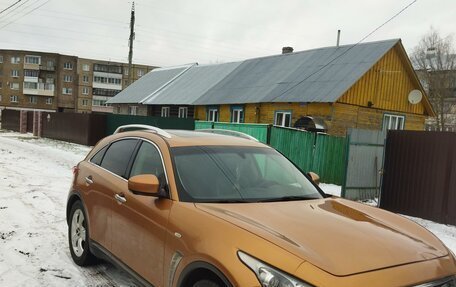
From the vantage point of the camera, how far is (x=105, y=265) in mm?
4969

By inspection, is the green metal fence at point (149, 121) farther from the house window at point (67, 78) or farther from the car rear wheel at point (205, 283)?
the house window at point (67, 78)

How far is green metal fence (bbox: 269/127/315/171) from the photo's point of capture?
13586 millimetres

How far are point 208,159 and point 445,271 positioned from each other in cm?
198

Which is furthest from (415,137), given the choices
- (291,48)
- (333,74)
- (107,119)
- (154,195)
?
(291,48)

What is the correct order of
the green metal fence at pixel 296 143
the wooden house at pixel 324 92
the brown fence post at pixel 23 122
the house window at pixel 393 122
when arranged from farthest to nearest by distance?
1. the brown fence post at pixel 23 122
2. the house window at pixel 393 122
3. the wooden house at pixel 324 92
4. the green metal fence at pixel 296 143

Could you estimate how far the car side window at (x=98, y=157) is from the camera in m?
5.00

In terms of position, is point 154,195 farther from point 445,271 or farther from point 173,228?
point 445,271

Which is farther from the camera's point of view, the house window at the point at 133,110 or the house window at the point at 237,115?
the house window at the point at 133,110

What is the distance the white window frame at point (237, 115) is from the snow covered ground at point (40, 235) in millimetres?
12043

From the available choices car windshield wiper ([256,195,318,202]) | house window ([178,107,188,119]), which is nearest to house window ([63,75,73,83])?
house window ([178,107,188,119])

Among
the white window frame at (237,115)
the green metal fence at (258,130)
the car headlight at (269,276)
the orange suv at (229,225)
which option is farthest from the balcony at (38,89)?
the car headlight at (269,276)

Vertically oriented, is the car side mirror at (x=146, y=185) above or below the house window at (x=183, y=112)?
below

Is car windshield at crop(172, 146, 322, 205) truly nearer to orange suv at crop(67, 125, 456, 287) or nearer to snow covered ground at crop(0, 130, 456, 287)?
orange suv at crop(67, 125, 456, 287)

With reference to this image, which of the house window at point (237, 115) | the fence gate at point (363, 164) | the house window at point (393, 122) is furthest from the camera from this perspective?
the house window at point (237, 115)
